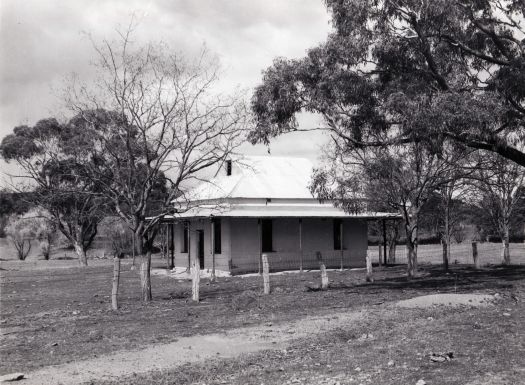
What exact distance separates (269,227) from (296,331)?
17.6 metres

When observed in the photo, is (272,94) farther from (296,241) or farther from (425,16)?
(296,241)

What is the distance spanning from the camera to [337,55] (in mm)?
15828

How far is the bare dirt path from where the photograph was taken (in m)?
8.27

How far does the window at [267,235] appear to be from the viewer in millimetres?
28953

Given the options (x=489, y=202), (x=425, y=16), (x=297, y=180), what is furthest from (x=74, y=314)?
(x=489, y=202)

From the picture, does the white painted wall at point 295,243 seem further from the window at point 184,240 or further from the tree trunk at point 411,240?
the tree trunk at point 411,240

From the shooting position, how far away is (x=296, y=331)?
11500 mm

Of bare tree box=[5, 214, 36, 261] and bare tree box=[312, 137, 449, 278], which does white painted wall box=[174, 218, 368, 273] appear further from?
bare tree box=[5, 214, 36, 261]

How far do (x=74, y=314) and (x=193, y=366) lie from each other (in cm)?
737

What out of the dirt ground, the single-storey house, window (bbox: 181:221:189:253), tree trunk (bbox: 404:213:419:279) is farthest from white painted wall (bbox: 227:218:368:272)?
tree trunk (bbox: 404:213:419:279)

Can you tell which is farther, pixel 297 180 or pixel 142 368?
pixel 297 180

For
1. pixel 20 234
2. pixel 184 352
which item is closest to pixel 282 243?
pixel 184 352

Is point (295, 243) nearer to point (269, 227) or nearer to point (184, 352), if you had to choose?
point (269, 227)

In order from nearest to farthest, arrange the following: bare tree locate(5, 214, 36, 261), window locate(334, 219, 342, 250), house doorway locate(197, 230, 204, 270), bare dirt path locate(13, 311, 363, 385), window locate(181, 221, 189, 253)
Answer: bare dirt path locate(13, 311, 363, 385) < house doorway locate(197, 230, 204, 270) < window locate(334, 219, 342, 250) < window locate(181, 221, 189, 253) < bare tree locate(5, 214, 36, 261)
